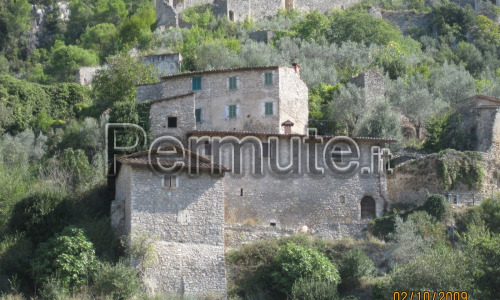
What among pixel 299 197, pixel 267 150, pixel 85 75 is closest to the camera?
pixel 299 197

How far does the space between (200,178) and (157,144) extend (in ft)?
16.5

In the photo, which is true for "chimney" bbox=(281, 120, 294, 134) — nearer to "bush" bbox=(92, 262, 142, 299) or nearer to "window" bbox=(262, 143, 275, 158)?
"window" bbox=(262, 143, 275, 158)

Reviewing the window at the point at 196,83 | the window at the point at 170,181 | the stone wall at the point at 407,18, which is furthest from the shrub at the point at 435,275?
the stone wall at the point at 407,18

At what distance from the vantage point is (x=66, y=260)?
96.3ft

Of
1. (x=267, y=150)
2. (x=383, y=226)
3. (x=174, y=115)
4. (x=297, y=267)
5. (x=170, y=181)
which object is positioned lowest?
(x=297, y=267)

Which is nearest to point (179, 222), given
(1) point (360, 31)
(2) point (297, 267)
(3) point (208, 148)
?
(3) point (208, 148)

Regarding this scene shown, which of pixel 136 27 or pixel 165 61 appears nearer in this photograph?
pixel 165 61

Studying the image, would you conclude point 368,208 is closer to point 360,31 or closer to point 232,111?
point 232,111

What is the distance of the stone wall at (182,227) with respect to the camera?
1208 inches

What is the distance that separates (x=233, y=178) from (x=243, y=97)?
6.93m

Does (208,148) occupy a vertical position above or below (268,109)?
below

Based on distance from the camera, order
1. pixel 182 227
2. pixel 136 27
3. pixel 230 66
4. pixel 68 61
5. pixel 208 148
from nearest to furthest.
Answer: pixel 182 227 < pixel 208 148 < pixel 230 66 < pixel 68 61 < pixel 136 27

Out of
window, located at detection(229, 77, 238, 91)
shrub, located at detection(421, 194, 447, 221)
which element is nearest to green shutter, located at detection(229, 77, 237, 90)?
window, located at detection(229, 77, 238, 91)

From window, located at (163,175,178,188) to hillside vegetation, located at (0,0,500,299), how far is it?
114 inches
